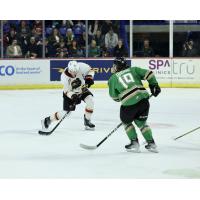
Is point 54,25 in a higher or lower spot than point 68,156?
higher

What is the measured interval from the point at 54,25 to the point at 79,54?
35.5 inches

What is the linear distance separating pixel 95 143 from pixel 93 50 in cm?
691

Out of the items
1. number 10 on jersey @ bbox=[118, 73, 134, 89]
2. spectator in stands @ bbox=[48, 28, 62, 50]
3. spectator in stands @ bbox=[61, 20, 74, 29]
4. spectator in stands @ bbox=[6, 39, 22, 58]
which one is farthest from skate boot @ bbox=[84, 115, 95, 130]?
spectator in stands @ bbox=[61, 20, 74, 29]

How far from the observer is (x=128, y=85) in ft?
17.5

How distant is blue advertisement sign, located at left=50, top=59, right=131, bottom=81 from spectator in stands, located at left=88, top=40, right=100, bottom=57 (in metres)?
0.23

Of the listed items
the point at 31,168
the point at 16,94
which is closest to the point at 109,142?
the point at 31,168

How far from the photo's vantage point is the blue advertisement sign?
40.7 ft

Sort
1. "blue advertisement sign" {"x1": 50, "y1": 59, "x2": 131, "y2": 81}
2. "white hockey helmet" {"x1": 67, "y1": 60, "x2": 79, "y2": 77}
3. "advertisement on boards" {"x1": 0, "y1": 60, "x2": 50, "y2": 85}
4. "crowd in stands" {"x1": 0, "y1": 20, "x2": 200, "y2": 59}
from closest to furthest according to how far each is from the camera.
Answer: "white hockey helmet" {"x1": 67, "y1": 60, "x2": 79, "y2": 77}
"advertisement on boards" {"x1": 0, "y1": 60, "x2": 50, "y2": 85}
"blue advertisement sign" {"x1": 50, "y1": 59, "x2": 131, "y2": 81}
"crowd in stands" {"x1": 0, "y1": 20, "x2": 200, "y2": 59}

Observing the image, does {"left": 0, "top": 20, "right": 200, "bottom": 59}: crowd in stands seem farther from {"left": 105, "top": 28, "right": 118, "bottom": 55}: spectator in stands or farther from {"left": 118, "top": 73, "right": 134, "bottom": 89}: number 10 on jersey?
{"left": 118, "top": 73, "right": 134, "bottom": 89}: number 10 on jersey

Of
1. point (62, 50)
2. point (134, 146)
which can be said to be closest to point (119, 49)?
point (62, 50)

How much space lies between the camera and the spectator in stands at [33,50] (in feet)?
40.7

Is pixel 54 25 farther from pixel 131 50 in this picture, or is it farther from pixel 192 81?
pixel 192 81

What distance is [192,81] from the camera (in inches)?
488
